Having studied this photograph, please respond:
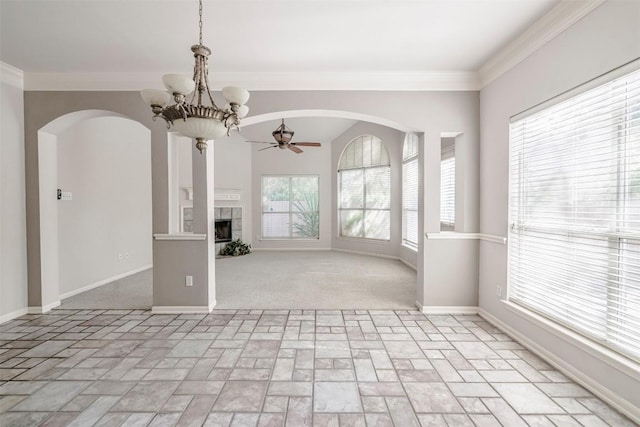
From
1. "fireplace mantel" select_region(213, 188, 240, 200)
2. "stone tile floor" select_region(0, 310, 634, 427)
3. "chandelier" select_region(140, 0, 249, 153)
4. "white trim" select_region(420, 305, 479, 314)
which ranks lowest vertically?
"stone tile floor" select_region(0, 310, 634, 427)

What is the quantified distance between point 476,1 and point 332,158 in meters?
6.16

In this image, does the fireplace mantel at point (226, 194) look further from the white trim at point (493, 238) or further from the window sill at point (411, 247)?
the white trim at point (493, 238)

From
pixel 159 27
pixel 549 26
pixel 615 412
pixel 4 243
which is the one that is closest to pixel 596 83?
pixel 549 26

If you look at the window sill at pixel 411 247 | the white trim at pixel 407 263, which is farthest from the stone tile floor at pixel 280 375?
the window sill at pixel 411 247

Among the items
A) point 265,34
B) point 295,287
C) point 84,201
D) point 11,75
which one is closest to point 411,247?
point 295,287

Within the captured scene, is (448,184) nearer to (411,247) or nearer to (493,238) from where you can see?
(411,247)

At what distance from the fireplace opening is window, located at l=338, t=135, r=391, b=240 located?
3.04m

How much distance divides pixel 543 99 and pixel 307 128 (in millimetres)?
5581

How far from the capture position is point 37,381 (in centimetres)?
217

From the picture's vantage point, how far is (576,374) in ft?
7.15

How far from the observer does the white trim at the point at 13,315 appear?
3.28 meters

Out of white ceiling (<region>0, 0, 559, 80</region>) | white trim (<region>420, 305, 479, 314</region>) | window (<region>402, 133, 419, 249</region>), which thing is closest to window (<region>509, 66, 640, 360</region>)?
white trim (<region>420, 305, 479, 314</region>)

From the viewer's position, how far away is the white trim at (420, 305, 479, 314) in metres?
3.55

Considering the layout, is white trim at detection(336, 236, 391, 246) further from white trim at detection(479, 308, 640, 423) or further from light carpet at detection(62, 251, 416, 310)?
white trim at detection(479, 308, 640, 423)
